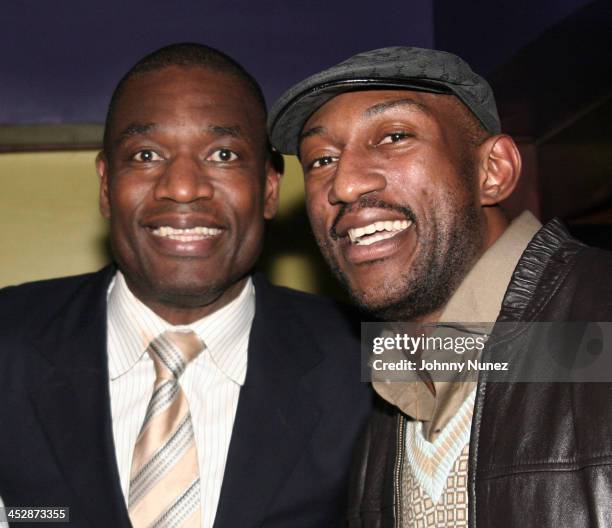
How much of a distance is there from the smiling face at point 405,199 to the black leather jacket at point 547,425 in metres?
0.24

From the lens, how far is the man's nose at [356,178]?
1.95 m

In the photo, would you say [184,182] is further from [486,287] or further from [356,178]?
[486,287]

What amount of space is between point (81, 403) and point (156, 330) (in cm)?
33

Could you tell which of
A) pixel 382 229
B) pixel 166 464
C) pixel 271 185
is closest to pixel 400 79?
pixel 382 229

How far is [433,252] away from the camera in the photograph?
195 centimetres

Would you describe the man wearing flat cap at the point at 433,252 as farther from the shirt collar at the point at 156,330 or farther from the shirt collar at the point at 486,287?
the shirt collar at the point at 156,330

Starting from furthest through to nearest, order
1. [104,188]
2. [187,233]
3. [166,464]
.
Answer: [104,188]
[187,233]
[166,464]

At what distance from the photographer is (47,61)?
339 centimetres

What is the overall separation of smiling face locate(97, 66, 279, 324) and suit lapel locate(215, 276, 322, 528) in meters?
0.23

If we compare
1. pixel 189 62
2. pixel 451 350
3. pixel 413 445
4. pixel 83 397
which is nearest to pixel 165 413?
pixel 83 397

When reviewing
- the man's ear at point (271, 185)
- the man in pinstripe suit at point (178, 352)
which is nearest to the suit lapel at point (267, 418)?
the man in pinstripe suit at point (178, 352)

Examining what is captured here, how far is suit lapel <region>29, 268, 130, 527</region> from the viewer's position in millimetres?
2141

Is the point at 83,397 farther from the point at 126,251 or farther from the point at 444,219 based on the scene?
the point at 444,219

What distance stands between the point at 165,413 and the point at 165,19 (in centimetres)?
187
